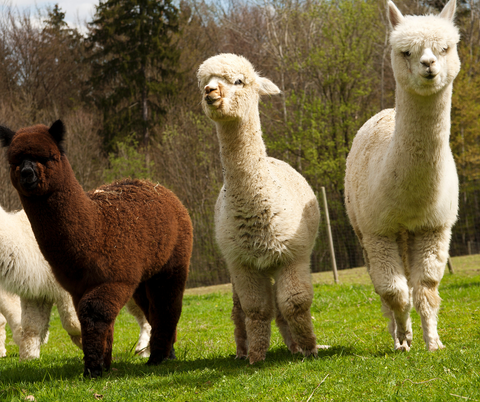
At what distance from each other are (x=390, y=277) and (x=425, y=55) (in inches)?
69.1

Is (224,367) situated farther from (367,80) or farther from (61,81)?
(61,81)

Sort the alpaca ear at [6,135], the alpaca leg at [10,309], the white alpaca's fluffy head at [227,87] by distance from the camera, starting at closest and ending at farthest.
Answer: the white alpaca's fluffy head at [227,87], the alpaca ear at [6,135], the alpaca leg at [10,309]

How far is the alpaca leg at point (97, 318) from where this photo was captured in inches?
174

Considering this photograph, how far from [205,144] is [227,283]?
8454mm

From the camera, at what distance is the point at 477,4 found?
23578 mm

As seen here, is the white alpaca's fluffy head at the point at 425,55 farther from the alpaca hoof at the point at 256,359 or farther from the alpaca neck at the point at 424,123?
the alpaca hoof at the point at 256,359

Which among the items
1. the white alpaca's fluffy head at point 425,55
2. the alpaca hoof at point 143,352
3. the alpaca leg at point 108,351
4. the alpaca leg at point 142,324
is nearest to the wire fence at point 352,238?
the alpaca leg at point 142,324

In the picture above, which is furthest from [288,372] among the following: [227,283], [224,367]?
[227,283]

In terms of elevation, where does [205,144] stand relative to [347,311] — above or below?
above

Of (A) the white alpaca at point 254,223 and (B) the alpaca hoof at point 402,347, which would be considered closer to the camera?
(A) the white alpaca at point 254,223

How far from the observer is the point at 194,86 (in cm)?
2681

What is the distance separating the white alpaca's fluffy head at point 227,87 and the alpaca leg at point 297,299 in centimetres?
138

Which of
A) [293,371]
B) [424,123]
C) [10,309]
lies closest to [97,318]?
[293,371]

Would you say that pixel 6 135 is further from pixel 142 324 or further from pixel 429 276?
pixel 429 276
